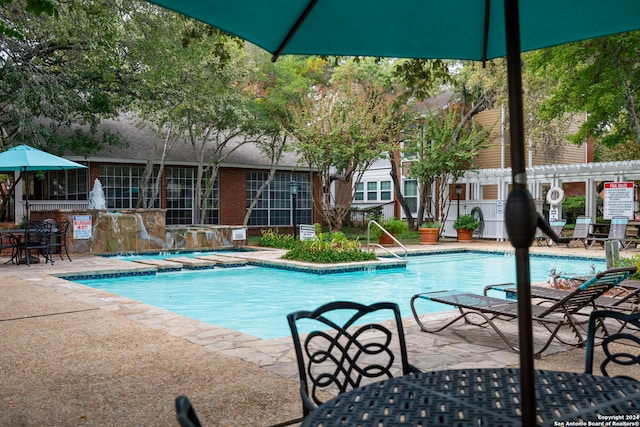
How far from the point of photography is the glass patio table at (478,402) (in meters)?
1.68

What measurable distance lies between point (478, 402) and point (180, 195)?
61.6ft

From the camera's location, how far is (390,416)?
1.72 metres

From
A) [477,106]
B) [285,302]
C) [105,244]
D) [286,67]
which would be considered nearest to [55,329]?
[285,302]

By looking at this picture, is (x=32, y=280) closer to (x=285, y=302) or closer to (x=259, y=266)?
(x=285, y=302)

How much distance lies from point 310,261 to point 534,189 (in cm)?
1168

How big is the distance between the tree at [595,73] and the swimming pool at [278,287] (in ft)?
12.3

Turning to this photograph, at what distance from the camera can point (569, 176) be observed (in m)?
18.9

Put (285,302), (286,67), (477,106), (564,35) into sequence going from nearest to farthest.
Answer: (564,35)
(285,302)
(286,67)
(477,106)

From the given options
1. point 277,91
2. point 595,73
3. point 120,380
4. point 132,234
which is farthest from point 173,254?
point 120,380

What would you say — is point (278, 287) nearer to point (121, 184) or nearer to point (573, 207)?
point (121, 184)

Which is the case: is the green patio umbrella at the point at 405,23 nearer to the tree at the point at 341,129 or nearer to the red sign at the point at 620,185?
the tree at the point at 341,129

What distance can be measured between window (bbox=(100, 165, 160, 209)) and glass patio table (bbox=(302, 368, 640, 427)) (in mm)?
17241

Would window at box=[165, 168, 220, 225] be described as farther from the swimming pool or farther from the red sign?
the red sign

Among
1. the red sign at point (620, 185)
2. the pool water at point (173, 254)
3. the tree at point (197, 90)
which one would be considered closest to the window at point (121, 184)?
the tree at point (197, 90)
